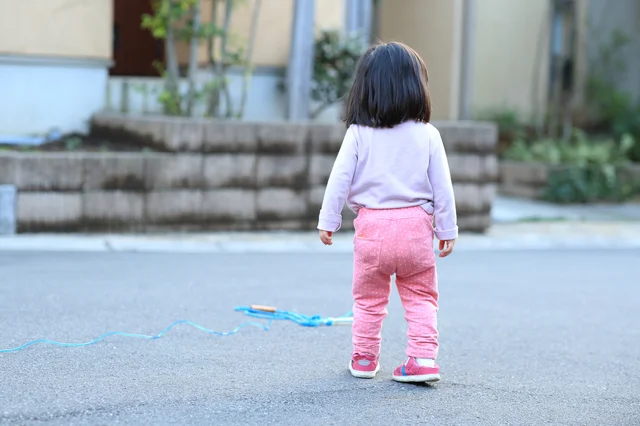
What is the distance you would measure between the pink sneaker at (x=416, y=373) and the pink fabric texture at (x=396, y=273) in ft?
0.13

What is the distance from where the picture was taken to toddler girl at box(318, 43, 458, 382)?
395 centimetres

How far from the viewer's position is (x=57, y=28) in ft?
28.1

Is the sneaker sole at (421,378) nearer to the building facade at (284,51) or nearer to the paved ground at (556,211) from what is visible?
the building facade at (284,51)

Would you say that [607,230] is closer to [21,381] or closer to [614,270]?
[614,270]

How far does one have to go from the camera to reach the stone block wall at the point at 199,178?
734 cm

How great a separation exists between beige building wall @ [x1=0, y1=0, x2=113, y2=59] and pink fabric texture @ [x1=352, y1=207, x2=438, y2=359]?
523 centimetres

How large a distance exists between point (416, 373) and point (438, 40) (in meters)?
9.17

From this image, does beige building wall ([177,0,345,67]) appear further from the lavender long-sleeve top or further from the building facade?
the lavender long-sleeve top

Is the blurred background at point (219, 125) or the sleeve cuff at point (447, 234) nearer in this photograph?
the sleeve cuff at point (447, 234)

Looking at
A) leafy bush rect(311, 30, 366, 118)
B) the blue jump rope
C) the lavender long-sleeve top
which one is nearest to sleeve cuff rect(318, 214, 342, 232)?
the lavender long-sleeve top

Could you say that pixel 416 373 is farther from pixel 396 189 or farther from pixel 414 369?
pixel 396 189

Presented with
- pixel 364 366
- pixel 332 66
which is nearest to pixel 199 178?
pixel 332 66

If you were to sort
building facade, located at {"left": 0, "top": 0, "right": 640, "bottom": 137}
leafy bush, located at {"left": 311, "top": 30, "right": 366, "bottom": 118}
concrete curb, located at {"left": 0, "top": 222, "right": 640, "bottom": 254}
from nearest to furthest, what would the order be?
concrete curb, located at {"left": 0, "top": 222, "right": 640, "bottom": 254}
building facade, located at {"left": 0, "top": 0, "right": 640, "bottom": 137}
leafy bush, located at {"left": 311, "top": 30, "right": 366, "bottom": 118}

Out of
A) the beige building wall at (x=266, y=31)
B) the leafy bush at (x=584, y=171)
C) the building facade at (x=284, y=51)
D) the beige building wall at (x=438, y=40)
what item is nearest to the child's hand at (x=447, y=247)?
the building facade at (x=284, y=51)
